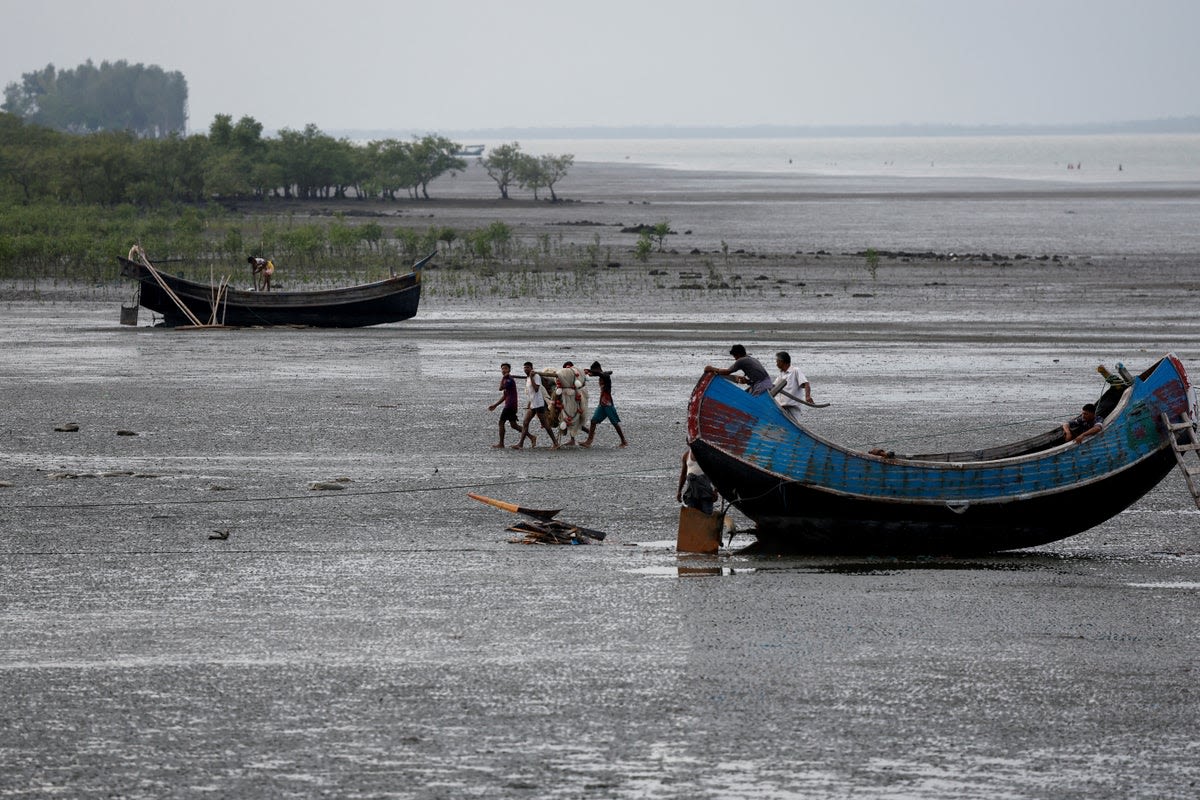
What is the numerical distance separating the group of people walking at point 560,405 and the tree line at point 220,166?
2355 inches

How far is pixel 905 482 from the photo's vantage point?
1565 centimetres

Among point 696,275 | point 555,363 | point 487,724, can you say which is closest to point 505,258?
point 696,275

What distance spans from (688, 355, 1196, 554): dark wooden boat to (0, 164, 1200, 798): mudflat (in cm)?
40

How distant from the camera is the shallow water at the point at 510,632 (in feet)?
32.6

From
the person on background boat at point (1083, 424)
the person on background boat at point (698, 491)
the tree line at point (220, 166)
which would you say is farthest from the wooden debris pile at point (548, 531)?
the tree line at point (220, 166)

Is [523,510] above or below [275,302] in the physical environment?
below

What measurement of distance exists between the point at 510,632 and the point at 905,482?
16.2 ft

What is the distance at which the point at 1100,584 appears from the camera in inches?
578

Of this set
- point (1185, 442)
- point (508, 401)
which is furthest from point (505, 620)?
point (508, 401)

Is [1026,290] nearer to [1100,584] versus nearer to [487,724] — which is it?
[1100,584]

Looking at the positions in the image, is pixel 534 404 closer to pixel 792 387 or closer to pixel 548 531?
pixel 792 387

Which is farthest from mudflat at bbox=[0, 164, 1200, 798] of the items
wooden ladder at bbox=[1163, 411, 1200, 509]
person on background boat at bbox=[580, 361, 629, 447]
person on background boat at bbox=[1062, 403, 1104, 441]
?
person on background boat at bbox=[1062, 403, 1104, 441]

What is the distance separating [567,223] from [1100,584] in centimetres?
6732

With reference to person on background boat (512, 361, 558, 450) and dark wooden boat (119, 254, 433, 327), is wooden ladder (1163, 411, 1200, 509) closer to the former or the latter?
person on background boat (512, 361, 558, 450)
